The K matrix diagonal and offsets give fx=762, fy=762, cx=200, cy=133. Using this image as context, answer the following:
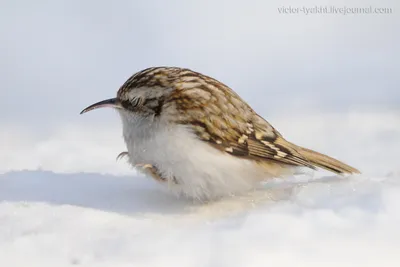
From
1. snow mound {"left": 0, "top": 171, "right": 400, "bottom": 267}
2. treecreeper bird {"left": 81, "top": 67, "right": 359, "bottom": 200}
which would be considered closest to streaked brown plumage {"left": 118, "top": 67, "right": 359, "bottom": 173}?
treecreeper bird {"left": 81, "top": 67, "right": 359, "bottom": 200}

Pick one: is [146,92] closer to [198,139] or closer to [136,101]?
[136,101]

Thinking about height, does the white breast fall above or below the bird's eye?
below

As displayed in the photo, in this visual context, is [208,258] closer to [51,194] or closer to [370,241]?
[370,241]

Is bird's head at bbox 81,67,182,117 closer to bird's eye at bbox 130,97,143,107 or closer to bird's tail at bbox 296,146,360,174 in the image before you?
bird's eye at bbox 130,97,143,107

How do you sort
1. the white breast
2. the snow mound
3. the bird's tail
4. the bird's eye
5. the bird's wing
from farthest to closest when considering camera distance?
the bird's tail, the bird's eye, the bird's wing, the white breast, the snow mound

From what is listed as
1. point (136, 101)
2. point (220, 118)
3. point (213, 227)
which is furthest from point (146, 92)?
point (213, 227)

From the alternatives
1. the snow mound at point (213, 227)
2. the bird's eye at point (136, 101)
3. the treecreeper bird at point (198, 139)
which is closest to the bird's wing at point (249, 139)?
the treecreeper bird at point (198, 139)

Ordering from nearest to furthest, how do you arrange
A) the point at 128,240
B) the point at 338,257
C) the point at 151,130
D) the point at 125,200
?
the point at 338,257, the point at 128,240, the point at 151,130, the point at 125,200

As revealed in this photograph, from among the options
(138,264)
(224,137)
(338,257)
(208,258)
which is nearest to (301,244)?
(338,257)
